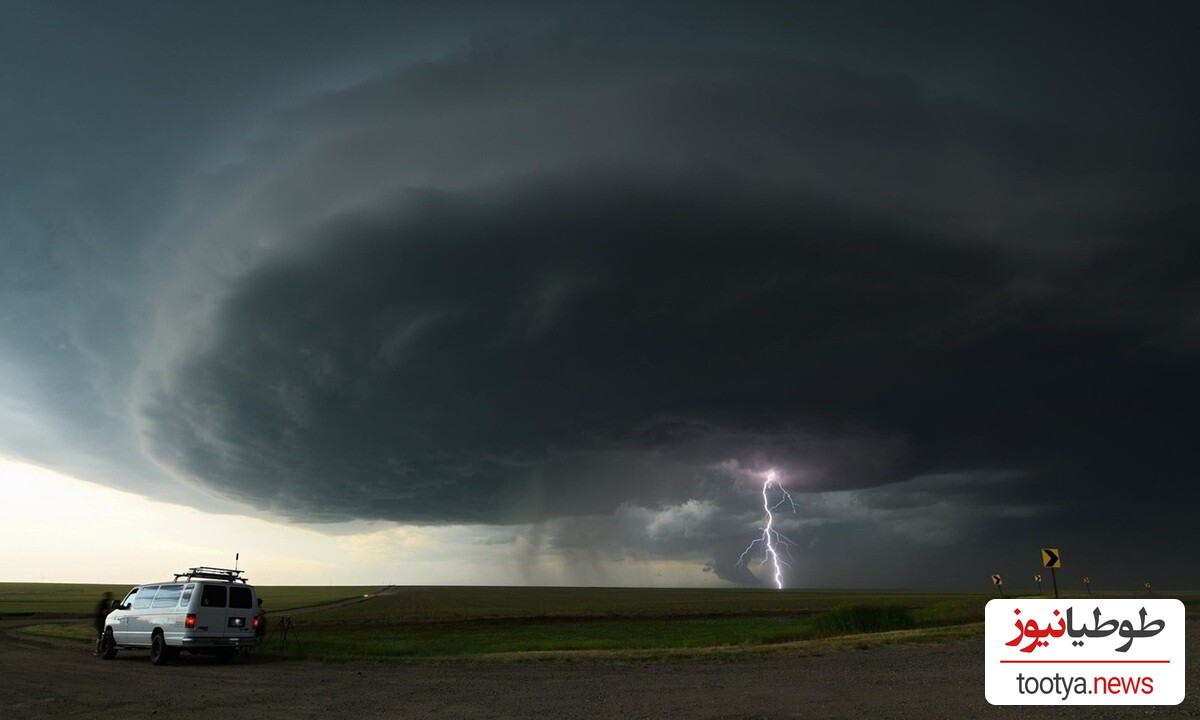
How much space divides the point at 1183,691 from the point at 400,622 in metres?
59.5

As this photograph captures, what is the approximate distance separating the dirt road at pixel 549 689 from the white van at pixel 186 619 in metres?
0.88

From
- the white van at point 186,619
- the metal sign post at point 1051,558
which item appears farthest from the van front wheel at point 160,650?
the metal sign post at point 1051,558

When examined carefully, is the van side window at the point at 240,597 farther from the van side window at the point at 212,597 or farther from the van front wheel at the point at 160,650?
the van front wheel at the point at 160,650

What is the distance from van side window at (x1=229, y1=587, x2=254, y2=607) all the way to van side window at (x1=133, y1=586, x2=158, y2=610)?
3.19m

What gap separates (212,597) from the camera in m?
28.2

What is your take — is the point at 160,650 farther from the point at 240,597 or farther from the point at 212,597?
the point at 240,597

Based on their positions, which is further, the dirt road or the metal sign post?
the metal sign post

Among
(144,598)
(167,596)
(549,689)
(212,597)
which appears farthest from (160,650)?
(549,689)

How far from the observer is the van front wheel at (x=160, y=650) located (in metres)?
27.9

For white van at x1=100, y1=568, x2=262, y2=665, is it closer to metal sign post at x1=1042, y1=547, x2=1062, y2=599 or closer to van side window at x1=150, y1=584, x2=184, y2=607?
van side window at x1=150, y1=584, x2=184, y2=607

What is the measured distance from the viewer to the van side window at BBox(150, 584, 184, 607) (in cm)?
2828

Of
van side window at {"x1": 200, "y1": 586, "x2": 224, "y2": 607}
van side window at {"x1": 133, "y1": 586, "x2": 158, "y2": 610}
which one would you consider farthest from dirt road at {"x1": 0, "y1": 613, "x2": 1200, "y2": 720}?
van side window at {"x1": 133, "y1": 586, "x2": 158, "y2": 610}

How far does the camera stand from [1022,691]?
1480 centimetres

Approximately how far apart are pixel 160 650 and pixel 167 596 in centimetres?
188
